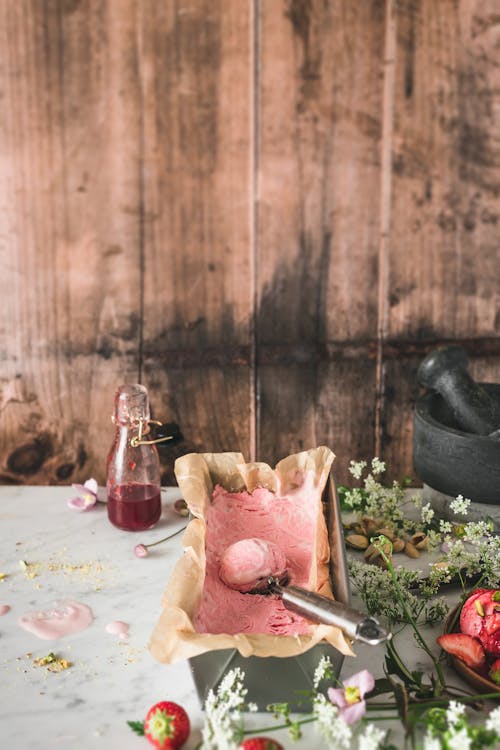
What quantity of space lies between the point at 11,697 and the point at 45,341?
3.76ft

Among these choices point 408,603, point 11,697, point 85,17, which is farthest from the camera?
point 85,17

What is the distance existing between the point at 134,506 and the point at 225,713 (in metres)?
0.53

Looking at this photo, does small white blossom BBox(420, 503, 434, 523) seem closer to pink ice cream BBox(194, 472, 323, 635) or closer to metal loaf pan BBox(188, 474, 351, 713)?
pink ice cream BBox(194, 472, 323, 635)

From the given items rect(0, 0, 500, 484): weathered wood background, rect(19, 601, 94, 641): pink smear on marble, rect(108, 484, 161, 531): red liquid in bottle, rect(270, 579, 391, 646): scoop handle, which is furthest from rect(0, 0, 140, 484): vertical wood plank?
rect(270, 579, 391, 646): scoop handle

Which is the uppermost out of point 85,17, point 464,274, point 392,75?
point 85,17

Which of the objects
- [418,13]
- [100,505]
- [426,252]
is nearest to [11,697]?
[100,505]

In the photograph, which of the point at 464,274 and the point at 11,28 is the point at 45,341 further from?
the point at 464,274

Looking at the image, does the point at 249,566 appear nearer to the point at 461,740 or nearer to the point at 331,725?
the point at 331,725

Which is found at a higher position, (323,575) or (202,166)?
(202,166)

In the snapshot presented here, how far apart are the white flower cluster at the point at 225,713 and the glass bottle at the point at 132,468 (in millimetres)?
495

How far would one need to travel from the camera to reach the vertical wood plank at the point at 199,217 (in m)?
1.81

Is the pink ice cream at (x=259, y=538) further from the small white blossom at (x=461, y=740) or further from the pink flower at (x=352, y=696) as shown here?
the small white blossom at (x=461, y=740)

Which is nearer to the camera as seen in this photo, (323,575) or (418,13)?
(323,575)

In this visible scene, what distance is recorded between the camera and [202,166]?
6.13ft
